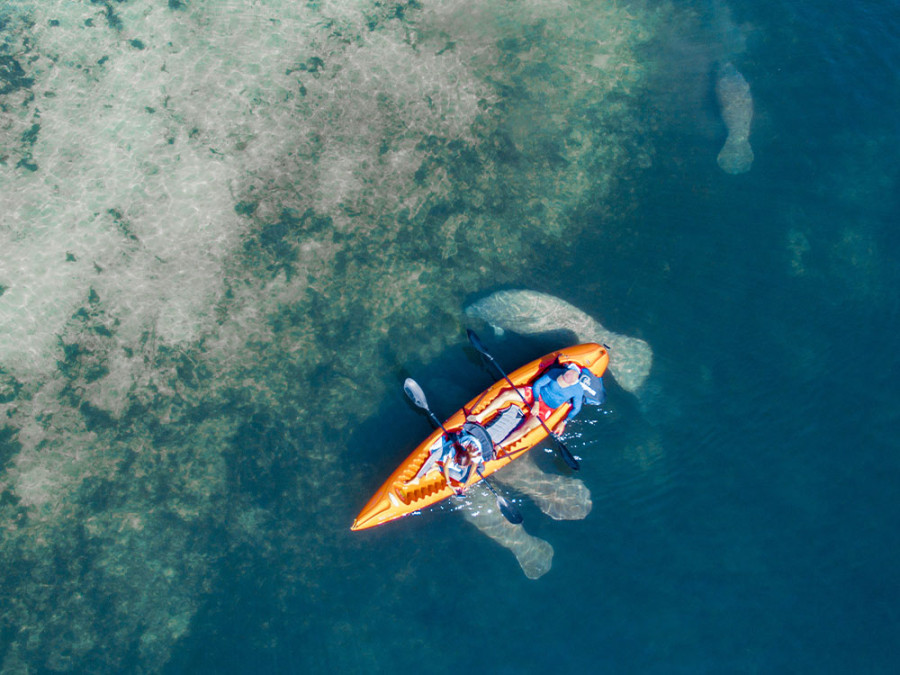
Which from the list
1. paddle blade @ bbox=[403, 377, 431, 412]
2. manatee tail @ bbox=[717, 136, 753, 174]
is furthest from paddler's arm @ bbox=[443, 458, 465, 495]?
manatee tail @ bbox=[717, 136, 753, 174]

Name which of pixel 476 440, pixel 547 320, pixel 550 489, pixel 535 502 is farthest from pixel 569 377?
pixel 535 502

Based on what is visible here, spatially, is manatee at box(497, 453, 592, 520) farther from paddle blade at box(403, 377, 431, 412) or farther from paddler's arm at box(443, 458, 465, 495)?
paddle blade at box(403, 377, 431, 412)

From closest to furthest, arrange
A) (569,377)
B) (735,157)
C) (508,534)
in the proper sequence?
(569,377), (508,534), (735,157)

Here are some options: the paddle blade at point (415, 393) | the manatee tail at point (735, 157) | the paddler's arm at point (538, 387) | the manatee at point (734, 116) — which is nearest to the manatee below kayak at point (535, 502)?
the paddler's arm at point (538, 387)

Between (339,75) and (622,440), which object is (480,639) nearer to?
(622,440)

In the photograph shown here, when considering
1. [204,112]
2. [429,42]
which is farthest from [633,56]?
[204,112]

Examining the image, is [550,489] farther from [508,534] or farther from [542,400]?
[542,400]
